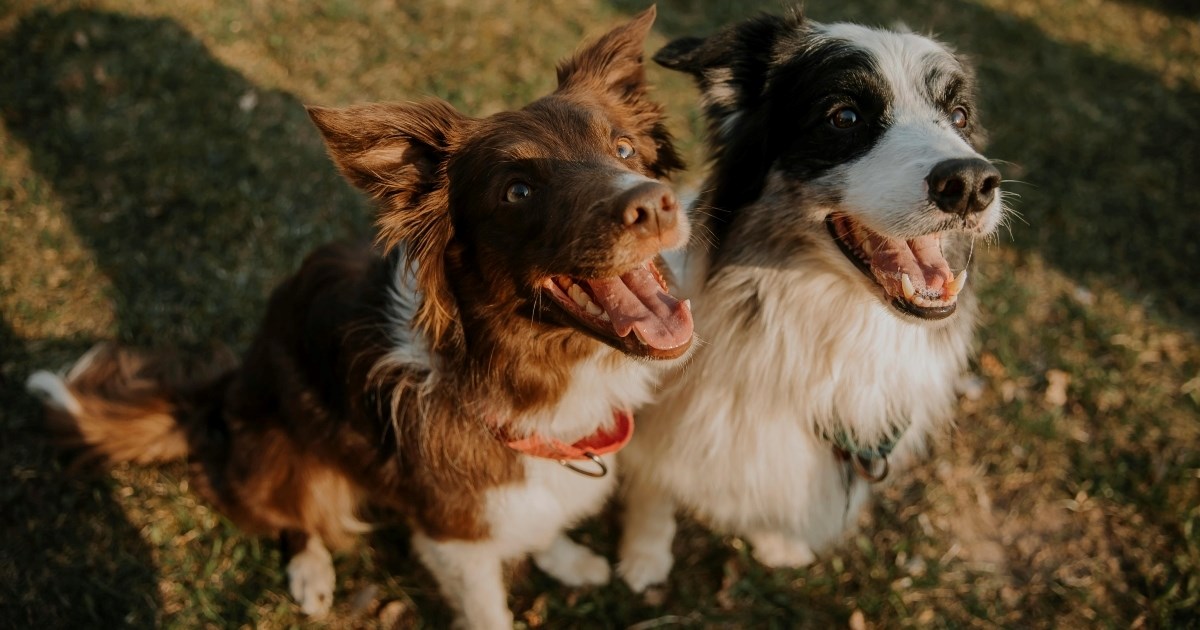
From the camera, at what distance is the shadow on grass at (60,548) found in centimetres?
333

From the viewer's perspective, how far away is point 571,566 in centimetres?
357

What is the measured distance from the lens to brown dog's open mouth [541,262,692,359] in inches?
87.8

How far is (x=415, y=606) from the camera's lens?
349cm

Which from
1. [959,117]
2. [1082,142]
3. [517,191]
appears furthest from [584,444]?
[1082,142]

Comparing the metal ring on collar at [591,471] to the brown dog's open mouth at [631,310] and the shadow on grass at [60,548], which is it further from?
the shadow on grass at [60,548]

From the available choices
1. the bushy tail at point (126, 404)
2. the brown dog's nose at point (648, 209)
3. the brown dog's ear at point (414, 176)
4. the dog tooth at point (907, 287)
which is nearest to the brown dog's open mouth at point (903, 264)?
the dog tooth at point (907, 287)

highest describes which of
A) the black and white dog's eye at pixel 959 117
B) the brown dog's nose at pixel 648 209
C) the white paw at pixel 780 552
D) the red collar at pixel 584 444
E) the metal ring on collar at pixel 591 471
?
A: the black and white dog's eye at pixel 959 117

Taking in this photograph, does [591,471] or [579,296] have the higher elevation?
[579,296]

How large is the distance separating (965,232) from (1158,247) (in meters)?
4.02

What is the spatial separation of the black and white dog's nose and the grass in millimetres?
978

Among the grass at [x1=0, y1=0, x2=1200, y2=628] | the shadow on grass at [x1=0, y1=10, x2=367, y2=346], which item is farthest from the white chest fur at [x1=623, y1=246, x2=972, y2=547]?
the shadow on grass at [x1=0, y1=10, x2=367, y2=346]

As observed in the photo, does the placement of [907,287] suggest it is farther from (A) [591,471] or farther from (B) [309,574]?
(B) [309,574]

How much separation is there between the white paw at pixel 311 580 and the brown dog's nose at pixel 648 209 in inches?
93.9

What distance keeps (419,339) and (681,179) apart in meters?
2.33
